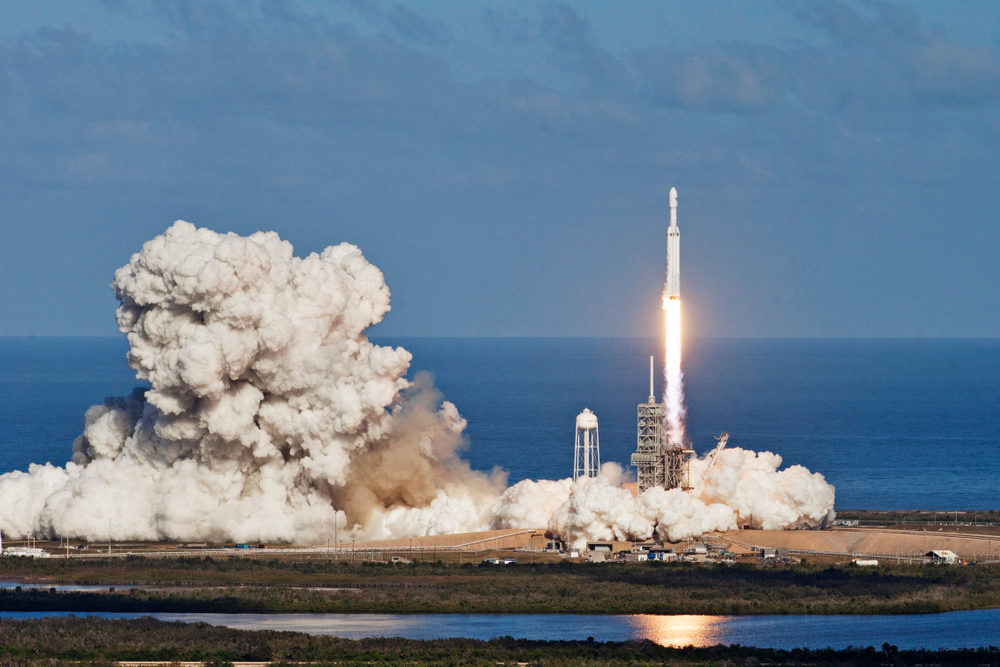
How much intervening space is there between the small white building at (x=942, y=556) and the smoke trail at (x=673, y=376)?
12.0 metres

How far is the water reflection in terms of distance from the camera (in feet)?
202

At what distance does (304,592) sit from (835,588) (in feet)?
66.1

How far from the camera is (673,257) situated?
82062 mm

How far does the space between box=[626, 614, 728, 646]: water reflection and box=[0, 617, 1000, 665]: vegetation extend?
2.07 m

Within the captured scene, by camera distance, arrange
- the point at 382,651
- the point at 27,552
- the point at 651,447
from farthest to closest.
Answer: the point at 651,447 < the point at 27,552 < the point at 382,651

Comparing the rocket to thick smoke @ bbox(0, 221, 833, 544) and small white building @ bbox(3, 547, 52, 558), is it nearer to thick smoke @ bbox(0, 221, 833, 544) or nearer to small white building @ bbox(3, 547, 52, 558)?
thick smoke @ bbox(0, 221, 833, 544)

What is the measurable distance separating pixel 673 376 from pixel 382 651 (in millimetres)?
29864

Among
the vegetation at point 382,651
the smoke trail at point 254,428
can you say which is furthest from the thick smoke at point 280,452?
the vegetation at point 382,651

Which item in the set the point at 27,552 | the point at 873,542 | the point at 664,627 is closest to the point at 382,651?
the point at 664,627

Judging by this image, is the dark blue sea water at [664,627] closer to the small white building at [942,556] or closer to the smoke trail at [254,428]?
the small white building at [942,556]

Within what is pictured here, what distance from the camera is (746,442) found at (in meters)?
133

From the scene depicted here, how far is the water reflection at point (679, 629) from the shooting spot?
6156 centimetres

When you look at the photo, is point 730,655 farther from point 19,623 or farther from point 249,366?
point 249,366

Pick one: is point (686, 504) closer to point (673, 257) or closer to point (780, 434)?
point (673, 257)
